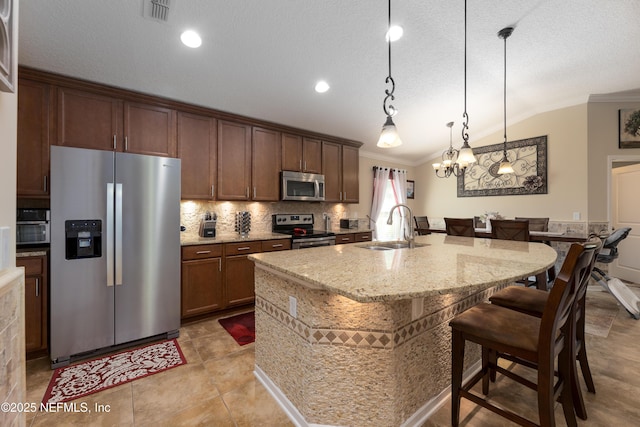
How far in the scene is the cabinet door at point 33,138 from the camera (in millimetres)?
2283

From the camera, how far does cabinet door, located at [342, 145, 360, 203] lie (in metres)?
4.60

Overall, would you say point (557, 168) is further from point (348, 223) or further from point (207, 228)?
point (207, 228)

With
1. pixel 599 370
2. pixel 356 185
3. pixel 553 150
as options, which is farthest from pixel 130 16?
pixel 553 150

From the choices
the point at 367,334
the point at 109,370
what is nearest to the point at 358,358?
the point at 367,334

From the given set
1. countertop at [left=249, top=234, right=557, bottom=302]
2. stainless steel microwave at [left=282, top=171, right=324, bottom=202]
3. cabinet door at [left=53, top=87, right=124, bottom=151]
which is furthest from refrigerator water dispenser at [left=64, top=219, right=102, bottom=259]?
stainless steel microwave at [left=282, top=171, right=324, bottom=202]

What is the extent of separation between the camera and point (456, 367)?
4.84 feet

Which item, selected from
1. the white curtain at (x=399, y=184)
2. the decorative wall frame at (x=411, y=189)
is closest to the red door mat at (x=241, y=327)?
the white curtain at (x=399, y=184)

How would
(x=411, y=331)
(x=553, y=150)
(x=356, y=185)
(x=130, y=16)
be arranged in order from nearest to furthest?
(x=411, y=331)
(x=130, y=16)
(x=553, y=150)
(x=356, y=185)

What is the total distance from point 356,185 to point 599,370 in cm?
357

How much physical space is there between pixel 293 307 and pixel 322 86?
8.62ft

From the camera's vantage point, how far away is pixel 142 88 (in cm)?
273

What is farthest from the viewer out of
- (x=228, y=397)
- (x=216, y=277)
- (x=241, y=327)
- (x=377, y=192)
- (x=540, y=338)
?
(x=377, y=192)

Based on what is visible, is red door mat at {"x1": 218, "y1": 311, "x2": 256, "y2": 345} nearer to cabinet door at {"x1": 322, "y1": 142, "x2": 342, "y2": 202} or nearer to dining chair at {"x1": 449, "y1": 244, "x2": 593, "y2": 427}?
dining chair at {"x1": 449, "y1": 244, "x2": 593, "y2": 427}

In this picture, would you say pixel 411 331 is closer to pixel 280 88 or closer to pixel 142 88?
pixel 280 88
